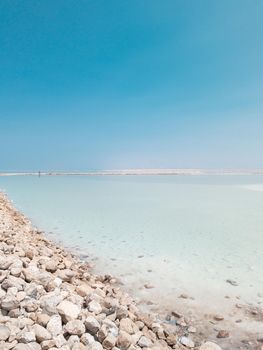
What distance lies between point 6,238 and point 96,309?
10.9ft

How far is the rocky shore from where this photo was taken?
10.2 feet

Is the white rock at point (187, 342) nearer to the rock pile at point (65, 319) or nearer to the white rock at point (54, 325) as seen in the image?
the rock pile at point (65, 319)

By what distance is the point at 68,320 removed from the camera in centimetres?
340

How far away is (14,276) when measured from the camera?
13.6 ft

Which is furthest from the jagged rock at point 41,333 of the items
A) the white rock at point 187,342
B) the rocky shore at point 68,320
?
the white rock at point 187,342

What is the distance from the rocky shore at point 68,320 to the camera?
3.09 meters

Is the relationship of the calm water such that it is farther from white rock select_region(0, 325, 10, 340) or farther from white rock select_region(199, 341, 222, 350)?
white rock select_region(0, 325, 10, 340)

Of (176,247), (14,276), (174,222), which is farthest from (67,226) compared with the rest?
(14,276)

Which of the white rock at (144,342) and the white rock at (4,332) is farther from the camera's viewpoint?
the white rock at (144,342)

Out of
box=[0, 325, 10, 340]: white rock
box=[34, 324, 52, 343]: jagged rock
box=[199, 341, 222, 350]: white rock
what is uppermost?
box=[0, 325, 10, 340]: white rock

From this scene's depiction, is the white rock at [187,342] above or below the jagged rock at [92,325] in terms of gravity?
below

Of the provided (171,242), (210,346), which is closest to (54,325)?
(210,346)

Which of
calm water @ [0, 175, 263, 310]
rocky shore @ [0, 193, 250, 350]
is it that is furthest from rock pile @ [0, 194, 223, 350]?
calm water @ [0, 175, 263, 310]

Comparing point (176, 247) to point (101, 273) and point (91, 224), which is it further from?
point (91, 224)
